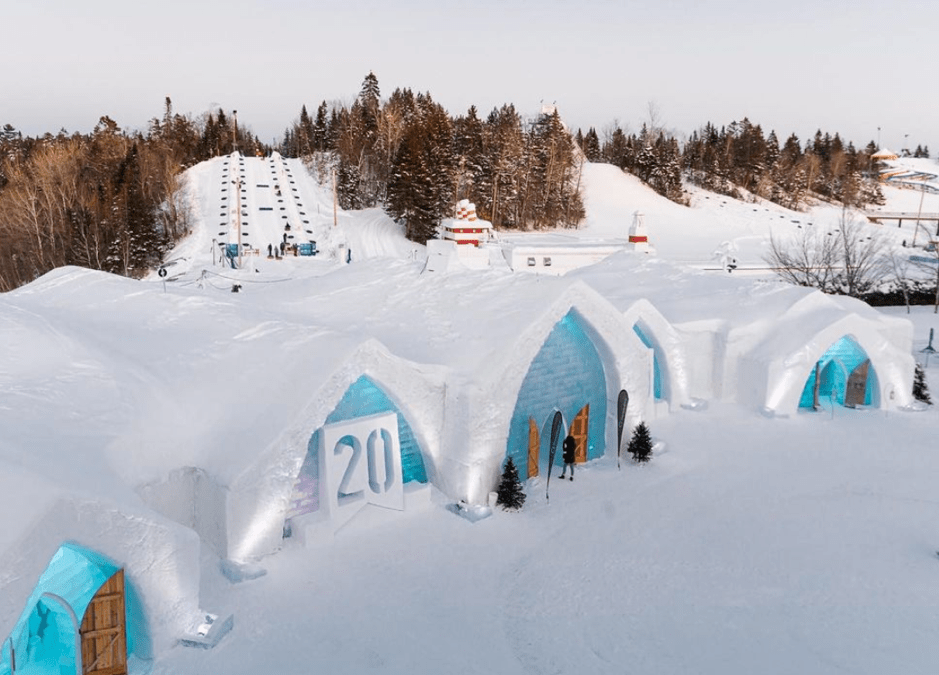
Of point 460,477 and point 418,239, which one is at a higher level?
point 418,239

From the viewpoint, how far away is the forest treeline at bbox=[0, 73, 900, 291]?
36594mm

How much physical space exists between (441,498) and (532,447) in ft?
6.74

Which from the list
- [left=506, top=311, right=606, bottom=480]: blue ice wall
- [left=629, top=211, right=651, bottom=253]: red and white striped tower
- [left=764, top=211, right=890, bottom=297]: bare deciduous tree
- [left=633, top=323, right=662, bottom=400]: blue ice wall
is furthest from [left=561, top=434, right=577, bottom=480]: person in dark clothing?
[left=764, top=211, right=890, bottom=297]: bare deciduous tree

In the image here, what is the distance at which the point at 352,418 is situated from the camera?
10086mm

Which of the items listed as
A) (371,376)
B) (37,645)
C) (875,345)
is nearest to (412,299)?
(371,376)

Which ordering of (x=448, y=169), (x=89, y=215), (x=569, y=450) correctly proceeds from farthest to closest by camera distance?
(x=448, y=169) → (x=89, y=215) → (x=569, y=450)

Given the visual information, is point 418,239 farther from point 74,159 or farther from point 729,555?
point 729,555

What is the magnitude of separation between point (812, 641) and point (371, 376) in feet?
20.8

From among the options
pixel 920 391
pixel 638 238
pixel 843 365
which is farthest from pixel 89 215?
pixel 920 391

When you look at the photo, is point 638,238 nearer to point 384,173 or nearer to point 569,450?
point 569,450

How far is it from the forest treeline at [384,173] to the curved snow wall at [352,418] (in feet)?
86.4

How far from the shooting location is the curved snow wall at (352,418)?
31.8 feet

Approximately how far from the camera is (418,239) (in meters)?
41.7

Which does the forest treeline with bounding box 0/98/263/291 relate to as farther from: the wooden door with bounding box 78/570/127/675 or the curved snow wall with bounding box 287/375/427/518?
the wooden door with bounding box 78/570/127/675
